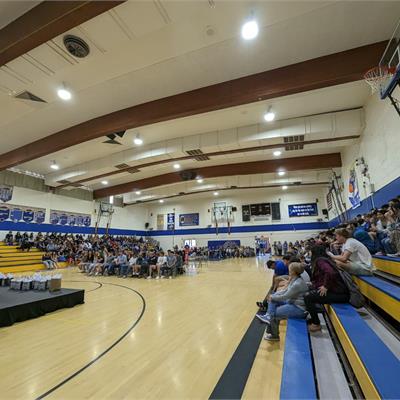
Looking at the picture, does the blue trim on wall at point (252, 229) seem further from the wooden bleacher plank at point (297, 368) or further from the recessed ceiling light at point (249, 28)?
the recessed ceiling light at point (249, 28)

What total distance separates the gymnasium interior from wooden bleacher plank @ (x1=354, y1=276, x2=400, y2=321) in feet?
0.10

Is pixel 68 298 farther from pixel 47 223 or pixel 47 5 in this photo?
pixel 47 223

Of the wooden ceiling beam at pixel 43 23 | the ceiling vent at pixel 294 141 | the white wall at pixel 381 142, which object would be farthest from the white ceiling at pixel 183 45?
the ceiling vent at pixel 294 141

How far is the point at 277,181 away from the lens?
13602mm

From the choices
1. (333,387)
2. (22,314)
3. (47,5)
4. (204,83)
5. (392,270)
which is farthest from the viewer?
(204,83)

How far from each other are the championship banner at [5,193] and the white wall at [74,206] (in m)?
0.19

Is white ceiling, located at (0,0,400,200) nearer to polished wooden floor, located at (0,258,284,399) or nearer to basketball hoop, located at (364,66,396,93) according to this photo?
basketball hoop, located at (364,66,396,93)

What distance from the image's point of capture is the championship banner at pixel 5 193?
39.0 ft

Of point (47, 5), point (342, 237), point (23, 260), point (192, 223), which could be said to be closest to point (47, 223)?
point (23, 260)

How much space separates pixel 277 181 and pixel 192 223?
367 inches

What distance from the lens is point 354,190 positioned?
8.28 meters

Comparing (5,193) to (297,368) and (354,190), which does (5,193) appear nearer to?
(297,368)

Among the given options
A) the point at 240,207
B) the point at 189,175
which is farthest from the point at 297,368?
the point at 240,207

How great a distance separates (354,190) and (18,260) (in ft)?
52.0
